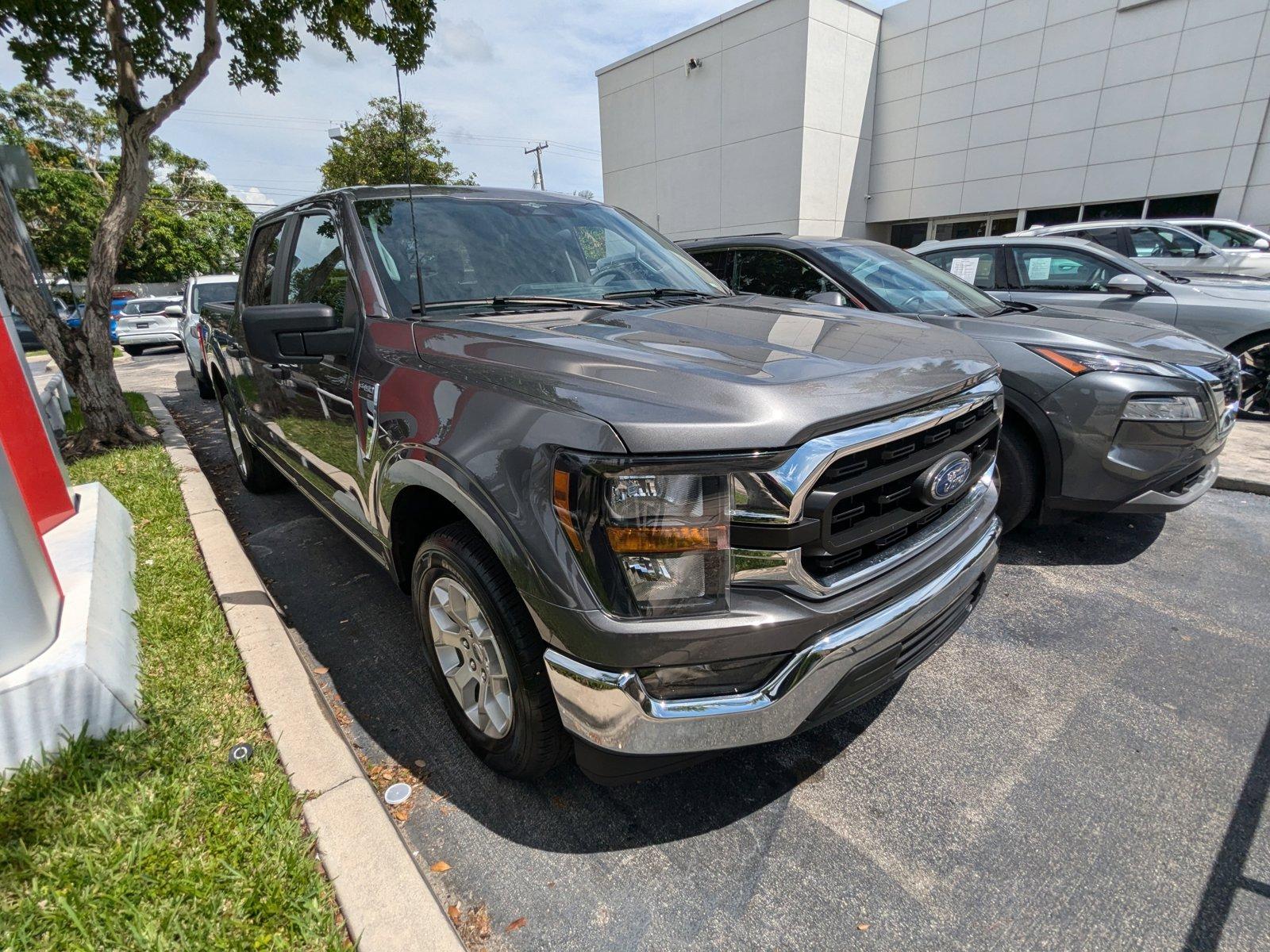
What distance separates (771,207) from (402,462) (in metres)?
20.7

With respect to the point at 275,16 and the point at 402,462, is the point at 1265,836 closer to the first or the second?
the point at 402,462

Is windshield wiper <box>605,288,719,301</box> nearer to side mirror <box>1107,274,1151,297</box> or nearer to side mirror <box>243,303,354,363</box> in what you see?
side mirror <box>243,303,354,363</box>

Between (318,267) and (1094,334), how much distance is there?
4084mm

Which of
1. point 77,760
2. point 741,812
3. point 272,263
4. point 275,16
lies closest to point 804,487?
point 741,812

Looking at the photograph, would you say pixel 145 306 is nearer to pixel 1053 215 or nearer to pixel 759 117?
pixel 759 117

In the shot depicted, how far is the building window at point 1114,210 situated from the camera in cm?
1626

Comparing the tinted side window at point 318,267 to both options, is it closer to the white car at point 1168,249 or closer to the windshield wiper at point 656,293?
the windshield wiper at point 656,293

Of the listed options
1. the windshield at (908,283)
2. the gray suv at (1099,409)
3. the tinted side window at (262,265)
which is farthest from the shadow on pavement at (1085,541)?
the tinted side window at (262,265)

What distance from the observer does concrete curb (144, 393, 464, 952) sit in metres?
1.62

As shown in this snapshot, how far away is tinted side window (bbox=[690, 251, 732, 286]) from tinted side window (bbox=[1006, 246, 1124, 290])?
2.81 m

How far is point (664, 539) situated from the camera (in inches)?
60.5

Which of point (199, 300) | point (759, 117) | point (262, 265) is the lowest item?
point (199, 300)

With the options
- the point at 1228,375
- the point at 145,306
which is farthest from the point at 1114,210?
the point at 145,306

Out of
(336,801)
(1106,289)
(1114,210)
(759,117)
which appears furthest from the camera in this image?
(759,117)
